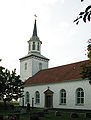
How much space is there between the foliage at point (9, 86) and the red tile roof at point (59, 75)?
18.6 ft

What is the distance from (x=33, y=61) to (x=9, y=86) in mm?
12638

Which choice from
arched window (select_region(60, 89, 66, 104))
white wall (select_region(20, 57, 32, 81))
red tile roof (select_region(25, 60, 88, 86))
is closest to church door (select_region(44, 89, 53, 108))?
red tile roof (select_region(25, 60, 88, 86))

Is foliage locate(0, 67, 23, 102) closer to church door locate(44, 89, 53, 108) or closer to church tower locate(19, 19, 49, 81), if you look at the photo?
church door locate(44, 89, 53, 108)

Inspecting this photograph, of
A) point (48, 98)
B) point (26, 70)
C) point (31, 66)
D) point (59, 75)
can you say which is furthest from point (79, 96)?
point (26, 70)

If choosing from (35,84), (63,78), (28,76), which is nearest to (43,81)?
(35,84)

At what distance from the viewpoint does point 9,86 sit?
112 feet

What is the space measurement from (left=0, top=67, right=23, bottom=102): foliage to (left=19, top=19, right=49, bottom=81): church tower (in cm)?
1005

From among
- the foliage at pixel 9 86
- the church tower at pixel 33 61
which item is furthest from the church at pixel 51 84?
the foliage at pixel 9 86

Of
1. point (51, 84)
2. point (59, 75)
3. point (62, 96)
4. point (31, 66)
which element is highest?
point (31, 66)

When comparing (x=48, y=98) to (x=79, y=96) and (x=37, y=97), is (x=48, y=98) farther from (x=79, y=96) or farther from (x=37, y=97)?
(x=79, y=96)

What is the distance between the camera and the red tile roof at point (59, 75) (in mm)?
33009

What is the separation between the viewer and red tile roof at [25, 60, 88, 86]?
3301 cm

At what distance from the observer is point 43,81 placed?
38188 mm

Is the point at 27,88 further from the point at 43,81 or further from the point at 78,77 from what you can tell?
the point at 78,77
